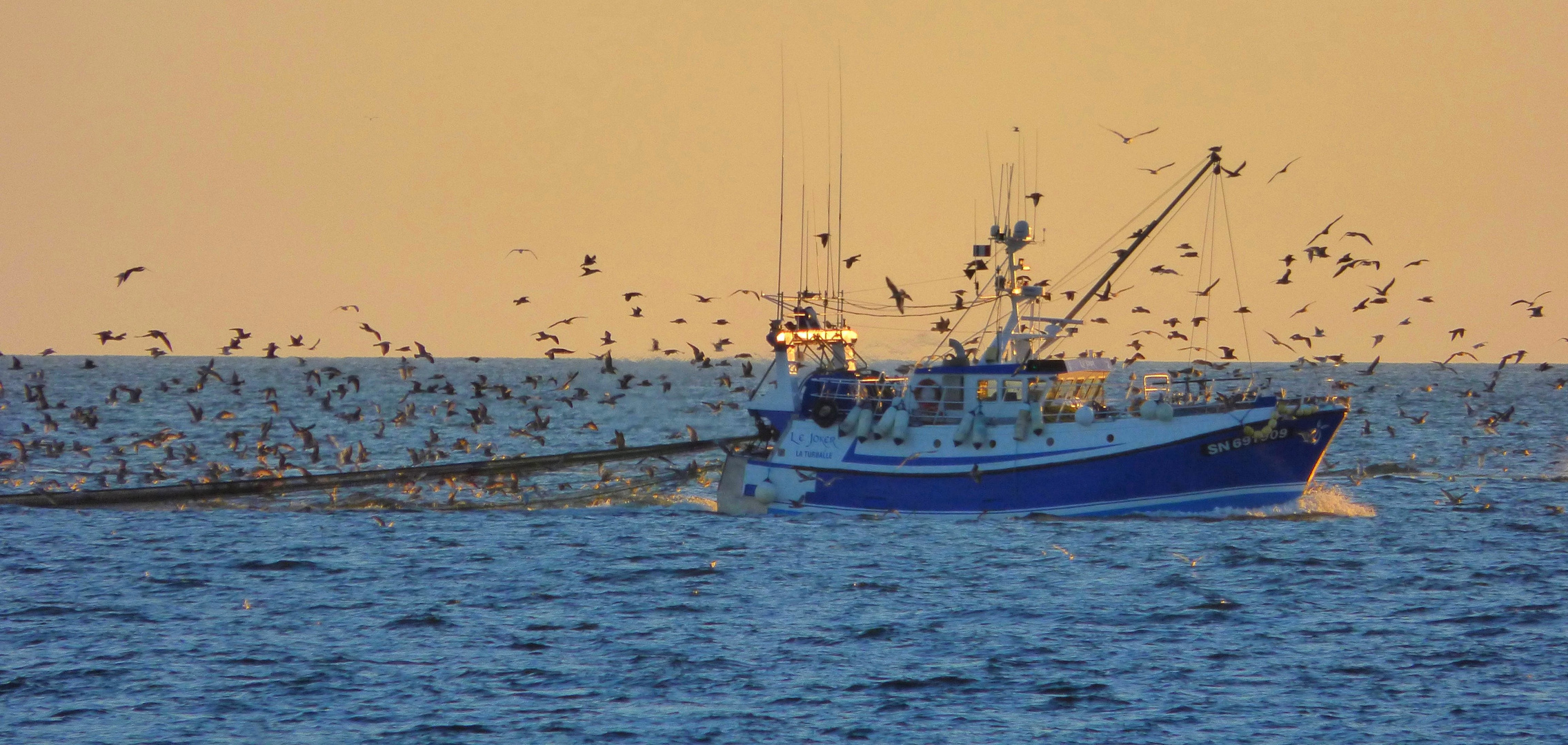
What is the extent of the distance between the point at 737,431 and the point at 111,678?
7294cm

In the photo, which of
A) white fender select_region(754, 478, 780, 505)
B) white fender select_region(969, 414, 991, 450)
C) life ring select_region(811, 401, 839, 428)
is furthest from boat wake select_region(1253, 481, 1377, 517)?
white fender select_region(754, 478, 780, 505)

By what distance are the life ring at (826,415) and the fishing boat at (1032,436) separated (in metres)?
0.03

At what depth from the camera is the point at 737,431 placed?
96.7 metres

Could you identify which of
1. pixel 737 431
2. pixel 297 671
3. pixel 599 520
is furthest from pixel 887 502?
pixel 737 431

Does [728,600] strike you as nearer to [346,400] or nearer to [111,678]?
[111,678]

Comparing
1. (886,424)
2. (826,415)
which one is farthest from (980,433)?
(826,415)

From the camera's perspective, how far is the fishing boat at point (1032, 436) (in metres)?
37.2

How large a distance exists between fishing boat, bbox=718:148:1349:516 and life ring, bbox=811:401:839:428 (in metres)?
0.03

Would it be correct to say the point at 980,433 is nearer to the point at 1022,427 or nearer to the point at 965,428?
the point at 965,428

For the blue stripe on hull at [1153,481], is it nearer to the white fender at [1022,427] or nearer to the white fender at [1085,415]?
the white fender at [1022,427]

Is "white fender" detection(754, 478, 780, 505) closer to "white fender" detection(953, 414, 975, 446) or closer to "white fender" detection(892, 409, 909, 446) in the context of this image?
"white fender" detection(892, 409, 909, 446)

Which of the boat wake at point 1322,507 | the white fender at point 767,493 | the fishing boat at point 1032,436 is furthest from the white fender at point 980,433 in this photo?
the boat wake at point 1322,507

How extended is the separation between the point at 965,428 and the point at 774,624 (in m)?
10.8

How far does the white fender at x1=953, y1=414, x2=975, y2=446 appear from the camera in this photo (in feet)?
123
